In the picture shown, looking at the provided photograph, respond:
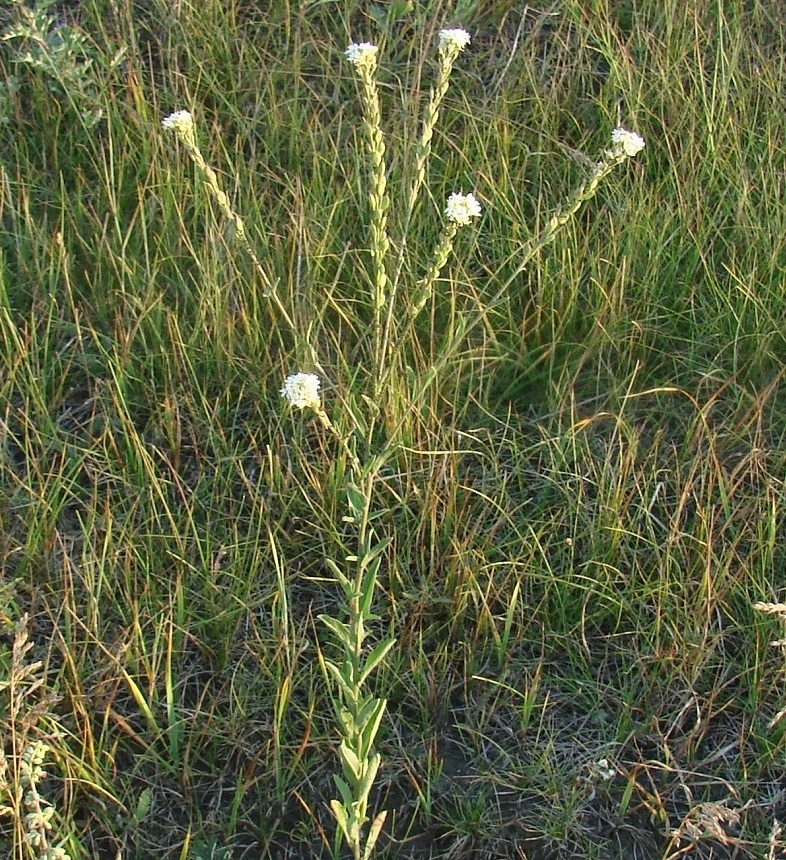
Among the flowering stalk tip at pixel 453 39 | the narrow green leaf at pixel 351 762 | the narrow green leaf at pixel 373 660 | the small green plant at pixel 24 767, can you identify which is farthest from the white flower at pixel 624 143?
the small green plant at pixel 24 767

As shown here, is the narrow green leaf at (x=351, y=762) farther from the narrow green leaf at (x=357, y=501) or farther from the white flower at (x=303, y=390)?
the white flower at (x=303, y=390)

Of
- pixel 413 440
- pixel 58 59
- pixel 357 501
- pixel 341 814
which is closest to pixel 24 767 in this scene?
pixel 341 814

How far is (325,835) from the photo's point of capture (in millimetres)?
1602

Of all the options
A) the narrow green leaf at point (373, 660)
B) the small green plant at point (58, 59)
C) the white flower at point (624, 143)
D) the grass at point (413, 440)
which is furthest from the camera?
the small green plant at point (58, 59)

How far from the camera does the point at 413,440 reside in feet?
6.52

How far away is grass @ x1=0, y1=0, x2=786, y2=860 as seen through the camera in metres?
1.65

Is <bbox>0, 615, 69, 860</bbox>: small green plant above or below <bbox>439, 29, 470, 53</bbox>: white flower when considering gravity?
below

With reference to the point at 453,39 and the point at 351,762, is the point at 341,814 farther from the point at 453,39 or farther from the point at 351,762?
the point at 453,39

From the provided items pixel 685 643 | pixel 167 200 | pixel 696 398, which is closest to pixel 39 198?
pixel 167 200

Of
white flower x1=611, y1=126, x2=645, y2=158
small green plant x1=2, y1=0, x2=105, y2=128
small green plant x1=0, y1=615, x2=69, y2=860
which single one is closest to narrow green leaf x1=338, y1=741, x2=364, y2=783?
small green plant x1=0, y1=615, x2=69, y2=860

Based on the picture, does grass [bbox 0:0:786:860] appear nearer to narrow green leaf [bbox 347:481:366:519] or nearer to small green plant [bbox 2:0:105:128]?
small green plant [bbox 2:0:105:128]

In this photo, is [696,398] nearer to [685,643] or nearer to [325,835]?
[685,643]

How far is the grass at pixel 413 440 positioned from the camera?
165cm

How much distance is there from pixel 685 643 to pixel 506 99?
4.79 ft
